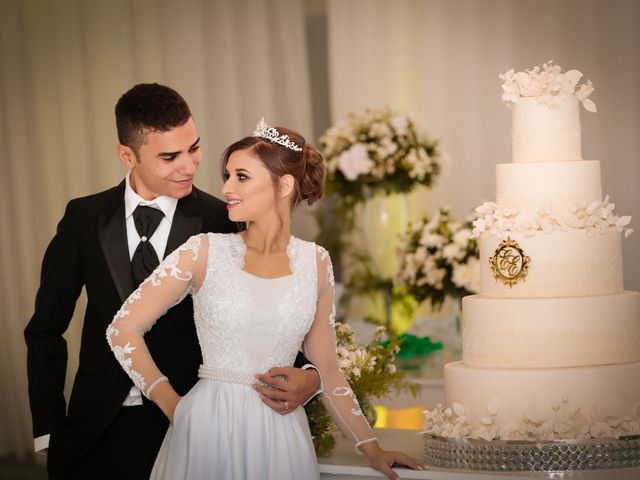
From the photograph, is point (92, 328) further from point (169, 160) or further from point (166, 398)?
point (169, 160)

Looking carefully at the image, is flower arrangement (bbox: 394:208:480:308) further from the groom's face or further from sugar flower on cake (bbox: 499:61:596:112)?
the groom's face

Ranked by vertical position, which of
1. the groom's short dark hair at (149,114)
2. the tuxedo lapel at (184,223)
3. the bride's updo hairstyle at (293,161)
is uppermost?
the groom's short dark hair at (149,114)

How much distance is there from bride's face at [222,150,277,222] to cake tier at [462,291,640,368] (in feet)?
3.06

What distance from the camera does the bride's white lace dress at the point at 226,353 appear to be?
10.2 feet

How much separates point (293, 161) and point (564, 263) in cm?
106

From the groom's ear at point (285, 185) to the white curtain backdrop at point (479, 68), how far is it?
3914 millimetres

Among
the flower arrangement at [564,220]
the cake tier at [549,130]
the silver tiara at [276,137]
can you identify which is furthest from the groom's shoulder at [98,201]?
the cake tier at [549,130]

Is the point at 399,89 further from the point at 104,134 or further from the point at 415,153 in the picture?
the point at 104,134

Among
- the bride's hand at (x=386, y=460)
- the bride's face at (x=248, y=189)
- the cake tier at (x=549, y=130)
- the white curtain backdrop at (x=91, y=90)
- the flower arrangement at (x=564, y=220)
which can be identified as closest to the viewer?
the bride's face at (x=248, y=189)

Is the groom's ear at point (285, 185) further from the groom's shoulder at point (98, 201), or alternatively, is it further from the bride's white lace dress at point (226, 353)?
the groom's shoulder at point (98, 201)

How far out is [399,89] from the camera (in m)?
7.57

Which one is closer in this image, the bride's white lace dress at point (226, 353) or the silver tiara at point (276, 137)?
the bride's white lace dress at point (226, 353)

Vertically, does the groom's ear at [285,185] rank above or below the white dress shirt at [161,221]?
above

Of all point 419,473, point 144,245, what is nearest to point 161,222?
point 144,245
